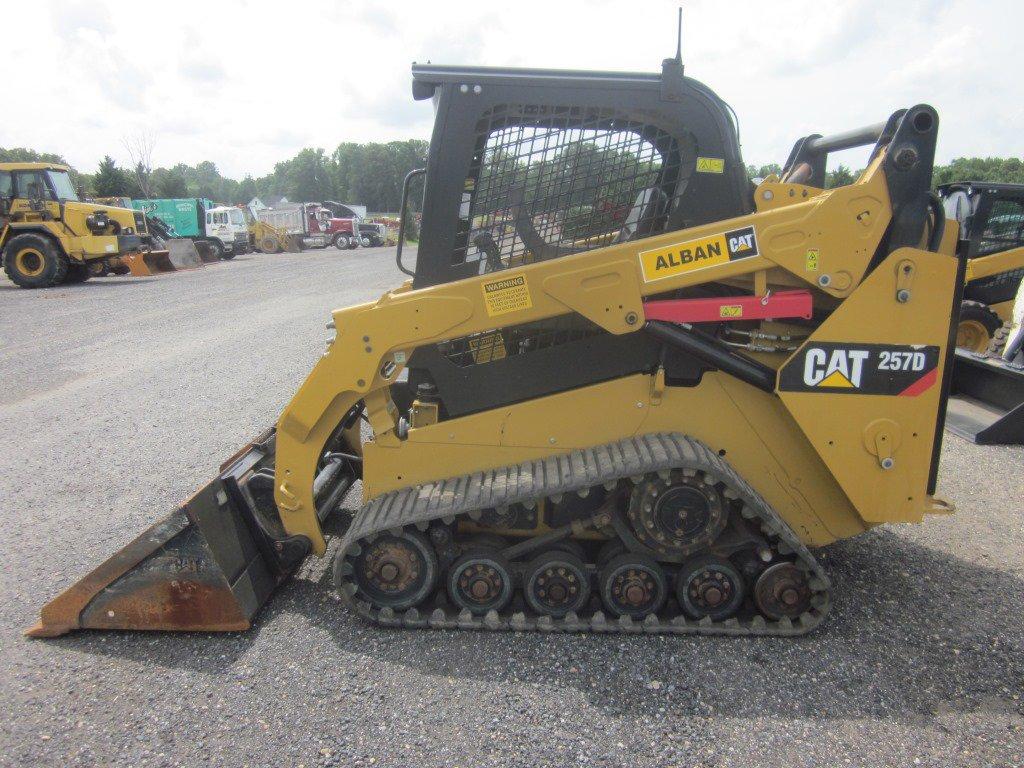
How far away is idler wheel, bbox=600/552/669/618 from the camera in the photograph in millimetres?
3266

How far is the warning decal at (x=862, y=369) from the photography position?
3.17m

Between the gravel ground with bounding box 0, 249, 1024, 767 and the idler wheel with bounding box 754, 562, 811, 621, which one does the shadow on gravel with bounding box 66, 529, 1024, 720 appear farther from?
the idler wheel with bounding box 754, 562, 811, 621

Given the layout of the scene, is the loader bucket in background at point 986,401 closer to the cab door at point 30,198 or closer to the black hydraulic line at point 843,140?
the black hydraulic line at point 843,140

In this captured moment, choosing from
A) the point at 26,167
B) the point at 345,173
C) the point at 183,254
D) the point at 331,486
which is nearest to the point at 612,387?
the point at 331,486

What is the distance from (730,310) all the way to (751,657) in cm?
158

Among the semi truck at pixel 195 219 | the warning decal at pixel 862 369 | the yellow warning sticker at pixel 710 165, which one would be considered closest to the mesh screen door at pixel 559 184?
the yellow warning sticker at pixel 710 165

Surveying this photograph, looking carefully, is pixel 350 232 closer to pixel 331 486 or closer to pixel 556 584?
pixel 331 486

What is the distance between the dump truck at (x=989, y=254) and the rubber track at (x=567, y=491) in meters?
8.27

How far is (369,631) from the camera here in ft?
11.0

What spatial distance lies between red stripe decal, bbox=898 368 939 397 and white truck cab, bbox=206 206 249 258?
32.7m

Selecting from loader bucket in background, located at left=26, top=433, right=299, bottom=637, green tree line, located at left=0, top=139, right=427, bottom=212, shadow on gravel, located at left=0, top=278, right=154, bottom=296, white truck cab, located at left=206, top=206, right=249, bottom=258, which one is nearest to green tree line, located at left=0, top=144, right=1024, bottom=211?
green tree line, located at left=0, top=139, right=427, bottom=212

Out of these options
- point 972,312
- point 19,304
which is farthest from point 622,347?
point 19,304

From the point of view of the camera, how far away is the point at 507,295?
10.5 feet

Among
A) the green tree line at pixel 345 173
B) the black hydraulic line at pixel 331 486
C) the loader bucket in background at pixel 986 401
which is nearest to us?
the black hydraulic line at pixel 331 486
